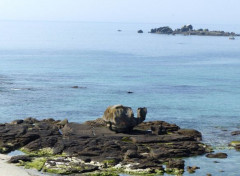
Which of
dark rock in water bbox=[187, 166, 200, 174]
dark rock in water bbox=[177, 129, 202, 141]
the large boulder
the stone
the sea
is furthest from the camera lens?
the sea

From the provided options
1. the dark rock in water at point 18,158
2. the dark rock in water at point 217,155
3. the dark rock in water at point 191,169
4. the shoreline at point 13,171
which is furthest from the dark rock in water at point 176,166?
the dark rock in water at point 18,158

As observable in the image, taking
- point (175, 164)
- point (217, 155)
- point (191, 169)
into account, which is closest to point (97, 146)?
point (175, 164)

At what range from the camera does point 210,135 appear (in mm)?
77250

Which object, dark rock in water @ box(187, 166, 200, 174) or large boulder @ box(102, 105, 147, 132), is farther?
large boulder @ box(102, 105, 147, 132)

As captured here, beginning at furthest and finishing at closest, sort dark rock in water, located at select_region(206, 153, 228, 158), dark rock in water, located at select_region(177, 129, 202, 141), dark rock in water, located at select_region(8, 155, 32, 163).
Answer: dark rock in water, located at select_region(177, 129, 202, 141) < dark rock in water, located at select_region(206, 153, 228, 158) < dark rock in water, located at select_region(8, 155, 32, 163)

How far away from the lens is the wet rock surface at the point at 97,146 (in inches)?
2324

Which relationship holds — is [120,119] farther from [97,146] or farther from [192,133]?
[192,133]

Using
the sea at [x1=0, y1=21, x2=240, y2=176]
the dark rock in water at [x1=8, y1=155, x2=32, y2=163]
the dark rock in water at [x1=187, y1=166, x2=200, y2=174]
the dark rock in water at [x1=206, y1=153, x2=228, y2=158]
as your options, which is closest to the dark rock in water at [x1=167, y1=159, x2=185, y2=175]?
the dark rock in water at [x1=187, y1=166, x2=200, y2=174]

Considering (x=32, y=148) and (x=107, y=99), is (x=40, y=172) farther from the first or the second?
(x=107, y=99)

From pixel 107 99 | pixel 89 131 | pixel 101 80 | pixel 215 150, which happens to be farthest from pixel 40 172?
pixel 101 80

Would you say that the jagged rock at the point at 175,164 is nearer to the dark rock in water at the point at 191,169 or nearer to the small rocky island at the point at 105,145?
the small rocky island at the point at 105,145

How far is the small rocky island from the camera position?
58669 mm

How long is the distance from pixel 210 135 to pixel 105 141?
18.4m

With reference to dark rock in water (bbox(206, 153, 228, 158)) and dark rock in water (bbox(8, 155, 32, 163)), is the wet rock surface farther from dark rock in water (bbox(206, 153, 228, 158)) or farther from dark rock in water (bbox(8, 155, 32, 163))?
dark rock in water (bbox(206, 153, 228, 158))
